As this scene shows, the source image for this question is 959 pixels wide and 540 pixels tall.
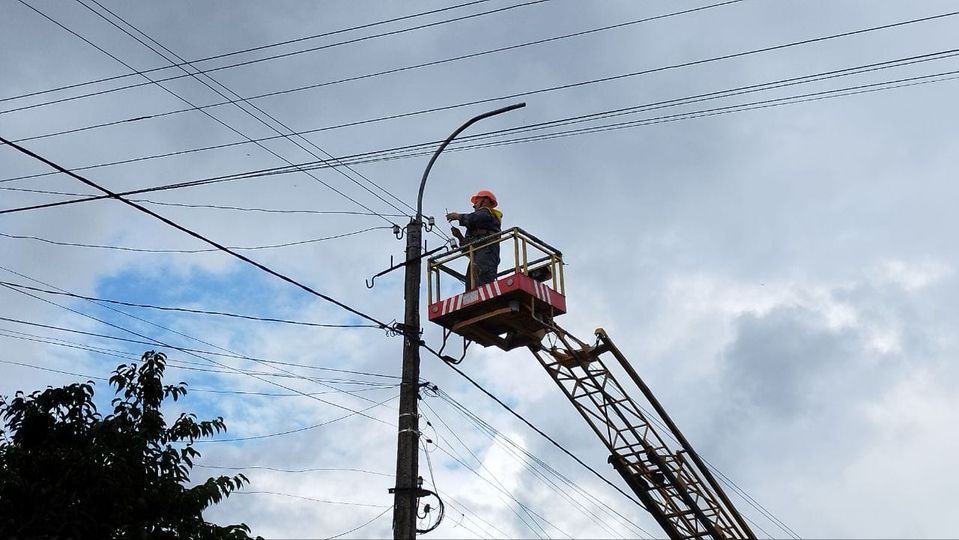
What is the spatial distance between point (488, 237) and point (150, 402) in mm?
6541

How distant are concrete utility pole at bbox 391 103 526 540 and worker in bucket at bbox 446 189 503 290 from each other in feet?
4.14

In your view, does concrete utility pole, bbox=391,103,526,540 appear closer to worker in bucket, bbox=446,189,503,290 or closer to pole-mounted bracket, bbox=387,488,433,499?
pole-mounted bracket, bbox=387,488,433,499

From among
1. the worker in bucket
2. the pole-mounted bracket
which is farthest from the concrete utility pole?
the worker in bucket

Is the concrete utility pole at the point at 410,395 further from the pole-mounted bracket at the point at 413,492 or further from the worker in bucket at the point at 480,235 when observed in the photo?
the worker in bucket at the point at 480,235

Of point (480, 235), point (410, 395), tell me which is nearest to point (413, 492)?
point (410, 395)

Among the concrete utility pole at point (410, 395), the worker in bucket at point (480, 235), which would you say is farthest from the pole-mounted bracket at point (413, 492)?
the worker in bucket at point (480, 235)

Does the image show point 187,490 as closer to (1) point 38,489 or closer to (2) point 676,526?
(1) point 38,489

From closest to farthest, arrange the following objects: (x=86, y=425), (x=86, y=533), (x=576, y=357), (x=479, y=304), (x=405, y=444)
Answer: (x=86, y=533) < (x=86, y=425) < (x=405, y=444) < (x=479, y=304) < (x=576, y=357)

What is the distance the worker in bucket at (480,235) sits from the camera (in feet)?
60.6

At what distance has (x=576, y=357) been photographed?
779 inches

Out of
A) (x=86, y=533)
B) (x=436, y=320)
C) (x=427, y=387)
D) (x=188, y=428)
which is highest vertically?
(x=436, y=320)

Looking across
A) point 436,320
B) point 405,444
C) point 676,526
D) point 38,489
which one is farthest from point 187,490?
point 676,526

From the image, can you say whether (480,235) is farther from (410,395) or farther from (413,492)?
(413,492)

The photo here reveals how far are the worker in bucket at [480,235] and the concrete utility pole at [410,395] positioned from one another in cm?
126
